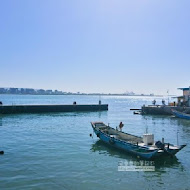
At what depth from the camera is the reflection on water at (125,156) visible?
61.6 ft

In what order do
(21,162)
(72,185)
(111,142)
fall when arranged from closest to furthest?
(72,185) → (21,162) → (111,142)

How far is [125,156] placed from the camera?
21.4 meters

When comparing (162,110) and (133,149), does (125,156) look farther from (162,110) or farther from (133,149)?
(162,110)

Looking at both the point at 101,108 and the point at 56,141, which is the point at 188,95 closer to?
the point at 101,108

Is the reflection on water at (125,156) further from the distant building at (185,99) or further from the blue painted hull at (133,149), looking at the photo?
the distant building at (185,99)

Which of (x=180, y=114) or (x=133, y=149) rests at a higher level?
(x=180, y=114)

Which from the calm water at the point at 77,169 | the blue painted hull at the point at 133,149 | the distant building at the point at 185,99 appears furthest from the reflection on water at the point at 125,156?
the distant building at the point at 185,99

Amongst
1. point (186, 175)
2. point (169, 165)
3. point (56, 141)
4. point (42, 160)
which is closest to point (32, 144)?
point (56, 141)

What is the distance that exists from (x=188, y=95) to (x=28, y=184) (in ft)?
174

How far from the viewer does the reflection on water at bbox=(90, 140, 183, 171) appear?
18.8 m

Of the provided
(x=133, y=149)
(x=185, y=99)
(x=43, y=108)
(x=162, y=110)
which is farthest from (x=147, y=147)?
(x=43, y=108)

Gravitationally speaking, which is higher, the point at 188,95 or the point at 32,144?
the point at 188,95

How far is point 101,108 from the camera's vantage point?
82625 millimetres

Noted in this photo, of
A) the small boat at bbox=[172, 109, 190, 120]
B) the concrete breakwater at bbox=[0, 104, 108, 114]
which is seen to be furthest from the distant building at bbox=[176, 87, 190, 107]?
the concrete breakwater at bbox=[0, 104, 108, 114]
